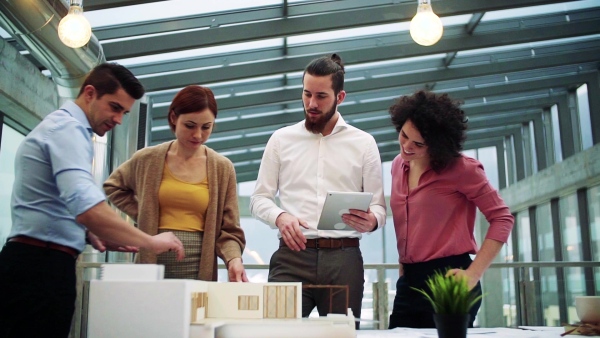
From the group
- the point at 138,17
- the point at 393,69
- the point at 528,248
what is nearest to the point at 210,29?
the point at 138,17

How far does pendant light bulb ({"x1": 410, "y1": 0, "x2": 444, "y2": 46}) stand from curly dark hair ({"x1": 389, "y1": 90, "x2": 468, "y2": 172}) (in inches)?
52.8

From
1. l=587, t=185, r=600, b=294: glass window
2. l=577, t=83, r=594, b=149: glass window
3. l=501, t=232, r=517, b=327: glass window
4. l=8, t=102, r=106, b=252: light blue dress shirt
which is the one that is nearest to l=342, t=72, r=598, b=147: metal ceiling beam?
l=577, t=83, r=594, b=149: glass window

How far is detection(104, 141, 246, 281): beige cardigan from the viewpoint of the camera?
2098 mm

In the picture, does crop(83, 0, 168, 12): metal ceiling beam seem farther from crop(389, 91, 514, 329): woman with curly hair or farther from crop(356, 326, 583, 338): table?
crop(356, 326, 583, 338): table

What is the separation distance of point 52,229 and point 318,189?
3.27 ft

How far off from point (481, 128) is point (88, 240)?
350 inches

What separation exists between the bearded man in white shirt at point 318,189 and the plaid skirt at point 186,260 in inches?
11.5

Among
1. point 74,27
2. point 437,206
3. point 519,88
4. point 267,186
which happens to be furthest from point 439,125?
point 519,88

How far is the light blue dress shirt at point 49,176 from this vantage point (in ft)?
5.27

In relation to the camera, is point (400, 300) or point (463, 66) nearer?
point (400, 300)

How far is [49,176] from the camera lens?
1666mm

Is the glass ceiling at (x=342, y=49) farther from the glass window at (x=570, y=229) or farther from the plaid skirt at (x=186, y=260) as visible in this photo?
the plaid skirt at (x=186, y=260)

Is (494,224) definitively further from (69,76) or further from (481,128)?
(481,128)

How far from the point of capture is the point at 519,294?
4.65 metres
